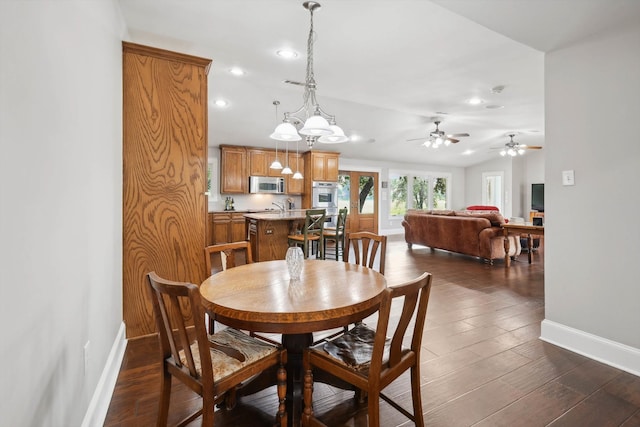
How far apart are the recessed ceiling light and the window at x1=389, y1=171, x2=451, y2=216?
6.74 meters

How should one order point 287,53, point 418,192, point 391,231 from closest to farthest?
point 287,53 < point 391,231 < point 418,192

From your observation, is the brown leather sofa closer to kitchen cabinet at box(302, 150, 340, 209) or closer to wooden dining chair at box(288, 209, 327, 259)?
kitchen cabinet at box(302, 150, 340, 209)

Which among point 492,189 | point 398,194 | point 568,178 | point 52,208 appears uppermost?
point 492,189

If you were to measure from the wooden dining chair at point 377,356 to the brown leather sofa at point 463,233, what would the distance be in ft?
14.4

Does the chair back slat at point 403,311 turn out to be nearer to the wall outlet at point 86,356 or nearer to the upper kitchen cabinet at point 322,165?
the wall outlet at point 86,356

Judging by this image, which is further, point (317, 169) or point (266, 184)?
point (317, 169)

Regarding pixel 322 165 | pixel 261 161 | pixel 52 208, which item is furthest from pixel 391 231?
pixel 52 208

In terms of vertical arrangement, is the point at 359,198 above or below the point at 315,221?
above

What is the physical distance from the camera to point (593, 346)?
2.19 metres

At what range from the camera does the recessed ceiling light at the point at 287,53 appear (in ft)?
10.7

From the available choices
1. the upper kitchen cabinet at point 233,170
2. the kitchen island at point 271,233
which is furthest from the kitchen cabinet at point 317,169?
the kitchen island at point 271,233

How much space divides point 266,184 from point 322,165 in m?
1.54

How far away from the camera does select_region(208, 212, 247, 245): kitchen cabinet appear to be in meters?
6.53

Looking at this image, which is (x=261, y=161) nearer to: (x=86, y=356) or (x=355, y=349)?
(x=86, y=356)
